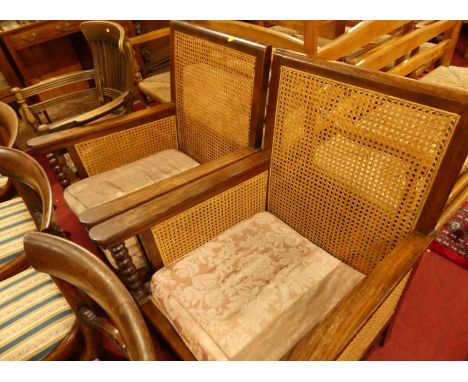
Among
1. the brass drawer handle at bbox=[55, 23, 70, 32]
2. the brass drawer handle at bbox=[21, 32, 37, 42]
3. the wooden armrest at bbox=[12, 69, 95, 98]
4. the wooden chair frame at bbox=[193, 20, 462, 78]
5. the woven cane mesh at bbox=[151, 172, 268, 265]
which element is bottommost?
the woven cane mesh at bbox=[151, 172, 268, 265]

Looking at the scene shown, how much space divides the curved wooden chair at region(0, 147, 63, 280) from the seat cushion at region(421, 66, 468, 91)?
2107mm

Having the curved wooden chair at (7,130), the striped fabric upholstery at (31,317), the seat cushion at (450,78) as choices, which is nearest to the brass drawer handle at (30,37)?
the curved wooden chair at (7,130)

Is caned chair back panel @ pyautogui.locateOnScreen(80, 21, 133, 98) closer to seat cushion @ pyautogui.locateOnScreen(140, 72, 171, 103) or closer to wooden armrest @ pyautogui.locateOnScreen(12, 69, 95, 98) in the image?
wooden armrest @ pyautogui.locateOnScreen(12, 69, 95, 98)

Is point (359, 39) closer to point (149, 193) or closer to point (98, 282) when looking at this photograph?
point (149, 193)

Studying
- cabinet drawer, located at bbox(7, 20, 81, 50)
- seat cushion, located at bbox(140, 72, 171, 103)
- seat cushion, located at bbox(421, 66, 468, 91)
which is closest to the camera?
seat cushion, located at bbox(421, 66, 468, 91)

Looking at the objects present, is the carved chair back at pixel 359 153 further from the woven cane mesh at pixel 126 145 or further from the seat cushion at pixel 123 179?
the woven cane mesh at pixel 126 145

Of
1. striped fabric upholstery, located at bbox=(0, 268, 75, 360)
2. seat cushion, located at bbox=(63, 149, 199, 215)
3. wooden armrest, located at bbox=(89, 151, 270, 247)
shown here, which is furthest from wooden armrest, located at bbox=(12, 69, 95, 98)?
wooden armrest, located at bbox=(89, 151, 270, 247)

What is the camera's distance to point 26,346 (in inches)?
35.9

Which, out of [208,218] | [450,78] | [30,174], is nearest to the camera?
[30,174]

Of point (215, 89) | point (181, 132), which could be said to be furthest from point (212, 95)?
point (181, 132)

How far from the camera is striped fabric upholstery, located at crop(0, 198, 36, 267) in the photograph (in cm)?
122

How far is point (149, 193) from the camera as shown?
1.07m

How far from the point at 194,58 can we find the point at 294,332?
3.75ft

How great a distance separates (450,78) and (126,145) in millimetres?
1938
